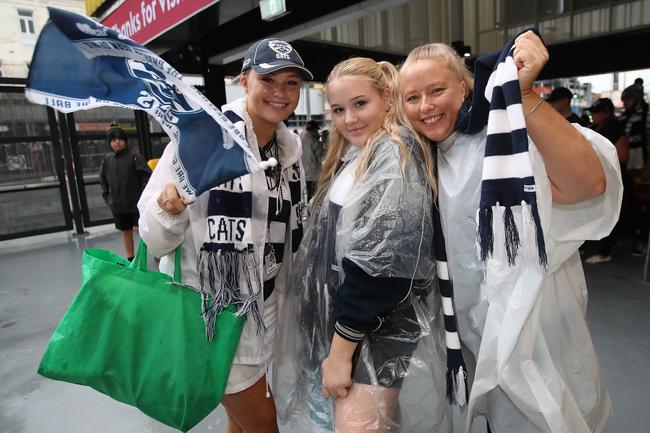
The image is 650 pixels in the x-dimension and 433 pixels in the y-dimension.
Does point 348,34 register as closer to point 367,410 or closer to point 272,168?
point 272,168

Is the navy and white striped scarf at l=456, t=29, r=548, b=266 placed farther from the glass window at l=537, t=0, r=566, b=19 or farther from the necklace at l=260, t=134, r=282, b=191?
the glass window at l=537, t=0, r=566, b=19

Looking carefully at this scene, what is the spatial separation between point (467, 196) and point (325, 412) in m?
0.85

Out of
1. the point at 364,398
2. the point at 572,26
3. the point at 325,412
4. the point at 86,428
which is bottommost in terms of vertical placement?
the point at 86,428

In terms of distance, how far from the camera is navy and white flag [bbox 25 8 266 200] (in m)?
0.99

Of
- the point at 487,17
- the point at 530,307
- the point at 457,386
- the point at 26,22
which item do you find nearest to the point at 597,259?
the point at 457,386

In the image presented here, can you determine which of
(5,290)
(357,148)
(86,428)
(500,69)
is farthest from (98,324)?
(5,290)

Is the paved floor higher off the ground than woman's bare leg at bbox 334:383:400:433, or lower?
lower

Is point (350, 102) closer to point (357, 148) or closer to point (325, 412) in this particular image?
point (357, 148)

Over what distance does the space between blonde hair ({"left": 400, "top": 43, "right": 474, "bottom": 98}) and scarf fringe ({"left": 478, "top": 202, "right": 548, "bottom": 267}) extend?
441 millimetres

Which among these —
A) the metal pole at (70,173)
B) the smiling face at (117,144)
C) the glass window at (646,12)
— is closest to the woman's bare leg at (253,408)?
the smiling face at (117,144)

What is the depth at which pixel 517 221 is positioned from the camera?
0.99m

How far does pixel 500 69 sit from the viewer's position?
0.97m

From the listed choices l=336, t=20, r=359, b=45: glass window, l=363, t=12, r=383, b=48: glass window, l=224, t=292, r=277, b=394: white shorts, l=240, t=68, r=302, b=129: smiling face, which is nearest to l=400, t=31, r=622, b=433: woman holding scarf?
l=240, t=68, r=302, b=129: smiling face

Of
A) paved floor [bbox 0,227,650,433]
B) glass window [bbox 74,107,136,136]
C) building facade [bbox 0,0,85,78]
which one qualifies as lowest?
paved floor [bbox 0,227,650,433]
